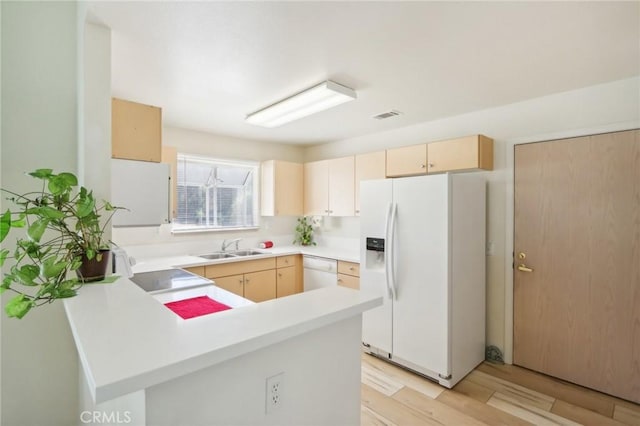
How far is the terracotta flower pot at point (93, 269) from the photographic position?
4.63 ft

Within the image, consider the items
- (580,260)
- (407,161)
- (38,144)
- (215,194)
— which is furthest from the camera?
(215,194)

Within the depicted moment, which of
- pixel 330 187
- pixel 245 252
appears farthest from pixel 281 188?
pixel 245 252

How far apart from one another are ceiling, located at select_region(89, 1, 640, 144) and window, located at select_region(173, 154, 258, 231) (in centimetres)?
118

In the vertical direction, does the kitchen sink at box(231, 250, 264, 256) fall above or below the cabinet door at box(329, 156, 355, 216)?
below

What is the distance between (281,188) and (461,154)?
92.5 inches

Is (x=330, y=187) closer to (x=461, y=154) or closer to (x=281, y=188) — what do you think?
(x=281, y=188)

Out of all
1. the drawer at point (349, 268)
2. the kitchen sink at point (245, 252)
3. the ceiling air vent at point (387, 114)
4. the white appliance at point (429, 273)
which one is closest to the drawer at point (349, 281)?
the drawer at point (349, 268)

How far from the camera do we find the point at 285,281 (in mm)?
4023

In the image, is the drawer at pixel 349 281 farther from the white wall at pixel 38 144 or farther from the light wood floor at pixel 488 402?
the white wall at pixel 38 144

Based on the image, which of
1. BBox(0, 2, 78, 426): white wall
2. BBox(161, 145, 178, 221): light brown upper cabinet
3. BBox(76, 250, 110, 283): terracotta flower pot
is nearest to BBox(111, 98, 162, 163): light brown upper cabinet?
BBox(0, 2, 78, 426): white wall

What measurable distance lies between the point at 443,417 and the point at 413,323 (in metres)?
0.71

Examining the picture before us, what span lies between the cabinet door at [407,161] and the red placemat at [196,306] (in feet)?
7.66

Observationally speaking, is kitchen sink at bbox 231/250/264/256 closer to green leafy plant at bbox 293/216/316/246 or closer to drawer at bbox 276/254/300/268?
drawer at bbox 276/254/300/268

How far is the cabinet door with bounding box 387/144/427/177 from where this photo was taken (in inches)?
126
